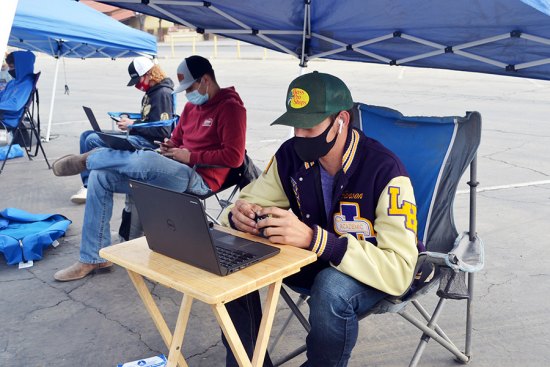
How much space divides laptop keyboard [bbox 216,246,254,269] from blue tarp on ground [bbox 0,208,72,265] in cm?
270

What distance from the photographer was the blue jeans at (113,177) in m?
3.98

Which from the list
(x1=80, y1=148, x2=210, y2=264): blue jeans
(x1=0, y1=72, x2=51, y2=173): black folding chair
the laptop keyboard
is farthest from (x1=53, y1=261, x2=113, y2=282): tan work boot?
(x1=0, y1=72, x2=51, y2=173): black folding chair

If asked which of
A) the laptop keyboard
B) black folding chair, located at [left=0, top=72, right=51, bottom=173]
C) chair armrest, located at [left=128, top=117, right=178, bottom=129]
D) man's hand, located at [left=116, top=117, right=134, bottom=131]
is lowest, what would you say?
black folding chair, located at [left=0, top=72, right=51, bottom=173]

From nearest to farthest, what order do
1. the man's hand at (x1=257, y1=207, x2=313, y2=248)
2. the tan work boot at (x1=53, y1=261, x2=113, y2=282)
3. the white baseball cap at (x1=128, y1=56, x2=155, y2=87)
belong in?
the man's hand at (x1=257, y1=207, x2=313, y2=248) → the tan work boot at (x1=53, y1=261, x2=113, y2=282) → the white baseball cap at (x1=128, y1=56, x2=155, y2=87)

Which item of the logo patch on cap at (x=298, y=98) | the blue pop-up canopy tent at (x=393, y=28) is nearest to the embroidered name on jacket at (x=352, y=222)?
the logo patch on cap at (x=298, y=98)

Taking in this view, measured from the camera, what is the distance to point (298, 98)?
2412 millimetres

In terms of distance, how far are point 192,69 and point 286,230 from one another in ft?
7.37

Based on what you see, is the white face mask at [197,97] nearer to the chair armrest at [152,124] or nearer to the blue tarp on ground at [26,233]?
the chair armrest at [152,124]

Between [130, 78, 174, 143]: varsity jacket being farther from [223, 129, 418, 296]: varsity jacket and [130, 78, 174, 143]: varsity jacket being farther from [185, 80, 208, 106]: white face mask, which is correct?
[223, 129, 418, 296]: varsity jacket

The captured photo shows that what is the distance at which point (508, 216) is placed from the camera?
17.6 ft

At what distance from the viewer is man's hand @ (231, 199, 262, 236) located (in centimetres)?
246

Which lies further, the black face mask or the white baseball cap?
the white baseball cap

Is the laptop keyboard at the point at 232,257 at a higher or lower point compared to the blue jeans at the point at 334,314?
higher

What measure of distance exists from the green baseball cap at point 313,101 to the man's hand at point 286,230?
0.36 meters
